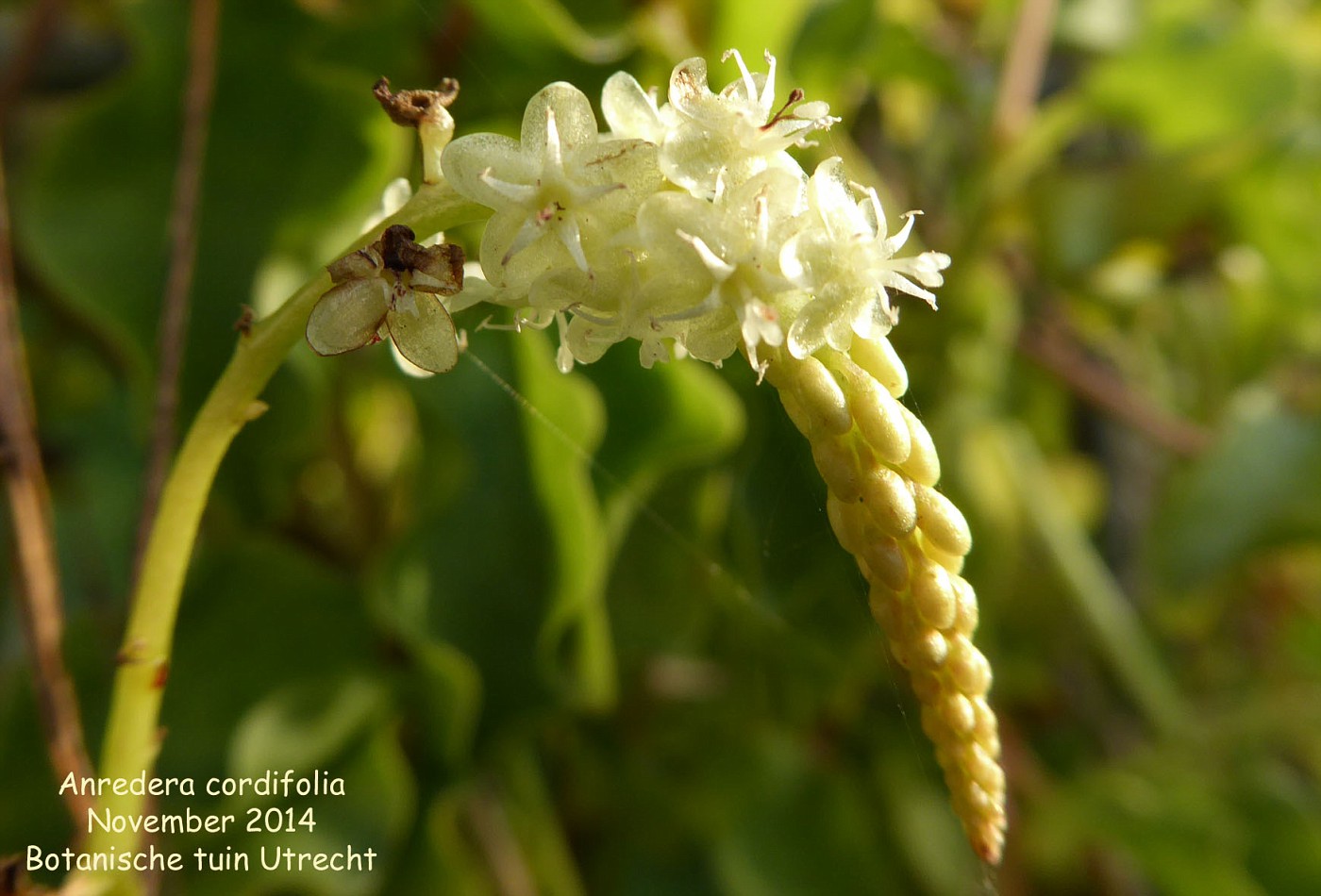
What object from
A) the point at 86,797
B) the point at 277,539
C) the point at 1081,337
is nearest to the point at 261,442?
the point at 277,539

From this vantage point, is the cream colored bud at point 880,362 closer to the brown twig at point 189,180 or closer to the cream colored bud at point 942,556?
the cream colored bud at point 942,556

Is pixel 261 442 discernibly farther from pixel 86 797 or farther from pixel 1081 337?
pixel 1081 337

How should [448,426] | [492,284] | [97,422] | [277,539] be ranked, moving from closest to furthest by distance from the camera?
[492,284], [448,426], [277,539], [97,422]

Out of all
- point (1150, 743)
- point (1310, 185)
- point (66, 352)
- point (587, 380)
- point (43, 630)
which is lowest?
point (1150, 743)

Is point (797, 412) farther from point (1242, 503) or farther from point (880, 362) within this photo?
point (1242, 503)

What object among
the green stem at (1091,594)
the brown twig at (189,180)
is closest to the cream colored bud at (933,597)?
the brown twig at (189,180)

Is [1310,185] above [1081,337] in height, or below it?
above
